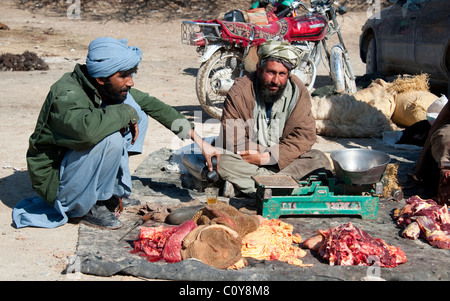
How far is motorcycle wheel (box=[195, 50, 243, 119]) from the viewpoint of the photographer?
7.40 metres

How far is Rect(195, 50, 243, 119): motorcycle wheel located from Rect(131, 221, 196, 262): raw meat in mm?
3985

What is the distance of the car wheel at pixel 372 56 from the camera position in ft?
32.3

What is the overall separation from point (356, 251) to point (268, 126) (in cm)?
166

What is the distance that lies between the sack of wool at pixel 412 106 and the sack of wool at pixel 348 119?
32cm

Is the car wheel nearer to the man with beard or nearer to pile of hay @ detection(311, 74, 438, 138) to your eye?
pile of hay @ detection(311, 74, 438, 138)

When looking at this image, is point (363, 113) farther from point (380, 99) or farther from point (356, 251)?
point (356, 251)

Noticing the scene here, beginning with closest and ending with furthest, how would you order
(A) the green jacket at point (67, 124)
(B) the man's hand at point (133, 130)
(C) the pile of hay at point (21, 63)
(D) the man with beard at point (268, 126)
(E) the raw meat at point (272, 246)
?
1. (E) the raw meat at point (272, 246)
2. (A) the green jacket at point (67, 124)
3. (B) the man's hand at point (133, 130)
4. (D) the man with beard at point (268, 126)
5. (C) the pile of hay at point (21, 63)

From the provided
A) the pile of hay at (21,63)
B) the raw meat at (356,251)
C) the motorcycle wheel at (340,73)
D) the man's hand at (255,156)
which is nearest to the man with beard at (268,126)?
the man's hand at (255,156)

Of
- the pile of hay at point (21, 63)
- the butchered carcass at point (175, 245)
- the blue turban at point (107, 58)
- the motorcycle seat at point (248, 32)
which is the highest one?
the blue turban at point (107, 58)

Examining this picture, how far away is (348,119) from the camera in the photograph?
6875mm

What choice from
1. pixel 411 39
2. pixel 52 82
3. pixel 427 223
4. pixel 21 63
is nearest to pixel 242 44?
pixel 411 39

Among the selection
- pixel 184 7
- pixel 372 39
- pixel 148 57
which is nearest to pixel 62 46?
pixel 148 57

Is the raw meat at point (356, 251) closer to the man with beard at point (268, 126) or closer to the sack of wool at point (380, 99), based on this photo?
the man with beard at point (268, 126)
